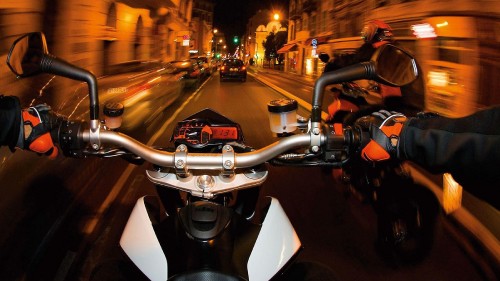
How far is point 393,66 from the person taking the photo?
2.03 metres

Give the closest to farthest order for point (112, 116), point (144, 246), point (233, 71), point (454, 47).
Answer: point (144, 246) → point (112, 116) → point (454, 47) → point (233, 71)

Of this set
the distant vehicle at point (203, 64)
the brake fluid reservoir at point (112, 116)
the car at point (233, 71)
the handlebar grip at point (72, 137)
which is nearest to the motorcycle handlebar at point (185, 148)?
the handlebar grip at point (72, 137)

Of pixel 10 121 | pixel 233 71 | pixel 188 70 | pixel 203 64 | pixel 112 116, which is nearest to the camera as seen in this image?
pixel 10 121

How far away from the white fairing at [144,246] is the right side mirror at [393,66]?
3.63ft

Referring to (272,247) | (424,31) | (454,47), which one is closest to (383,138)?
(272,247)

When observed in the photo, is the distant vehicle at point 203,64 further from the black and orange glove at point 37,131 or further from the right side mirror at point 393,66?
the right side mirror at point 393,66

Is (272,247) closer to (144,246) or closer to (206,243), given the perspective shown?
(206,243)

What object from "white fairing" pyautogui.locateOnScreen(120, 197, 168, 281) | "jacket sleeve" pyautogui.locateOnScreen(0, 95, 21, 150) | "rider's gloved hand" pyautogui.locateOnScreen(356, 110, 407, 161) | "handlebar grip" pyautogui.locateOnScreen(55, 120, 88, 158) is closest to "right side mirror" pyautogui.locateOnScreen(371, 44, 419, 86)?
"rider's gloved hand" pyautogui.locateOnScreen(356, 110, 407, 161)

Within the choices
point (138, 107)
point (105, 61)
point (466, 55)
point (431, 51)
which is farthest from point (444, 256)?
point (105, 61)

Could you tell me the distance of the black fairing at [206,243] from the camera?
146cm

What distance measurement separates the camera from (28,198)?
451 centimetres

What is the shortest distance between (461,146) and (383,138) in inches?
13.1

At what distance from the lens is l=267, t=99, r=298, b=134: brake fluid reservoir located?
84.4 inches

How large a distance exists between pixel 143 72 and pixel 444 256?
30.3ft
